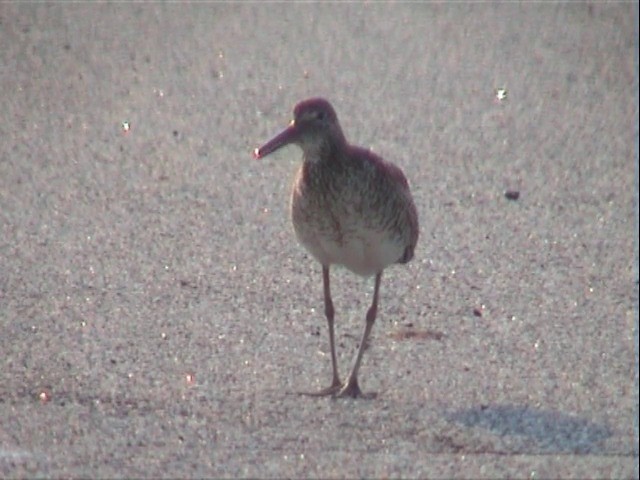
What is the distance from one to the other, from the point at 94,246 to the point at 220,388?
2112 millimetres

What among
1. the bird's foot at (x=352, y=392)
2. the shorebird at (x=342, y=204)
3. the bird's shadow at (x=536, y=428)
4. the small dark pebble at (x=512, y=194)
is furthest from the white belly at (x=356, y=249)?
the small dark pebble at (x=512, y=194)

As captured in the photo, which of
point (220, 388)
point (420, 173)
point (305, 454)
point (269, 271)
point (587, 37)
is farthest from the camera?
point (587, 37)

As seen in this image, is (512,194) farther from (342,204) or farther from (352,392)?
(352,392)

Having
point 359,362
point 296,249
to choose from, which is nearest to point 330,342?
point 359,362

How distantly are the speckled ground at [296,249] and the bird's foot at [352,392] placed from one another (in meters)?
0.07

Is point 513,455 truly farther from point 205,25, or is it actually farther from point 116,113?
point 205,25

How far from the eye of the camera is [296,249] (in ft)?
30.1

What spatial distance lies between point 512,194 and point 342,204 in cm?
290

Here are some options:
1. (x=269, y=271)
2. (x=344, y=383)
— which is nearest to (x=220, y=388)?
(x=344, y=383)

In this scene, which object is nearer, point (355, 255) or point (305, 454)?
point (305, 454)

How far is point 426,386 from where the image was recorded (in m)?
7.22

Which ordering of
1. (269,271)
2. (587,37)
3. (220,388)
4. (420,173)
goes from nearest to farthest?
(220,388), (269,271), (420,173), (587,37)

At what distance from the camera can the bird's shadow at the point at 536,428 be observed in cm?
653

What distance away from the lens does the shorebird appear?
293 inches
